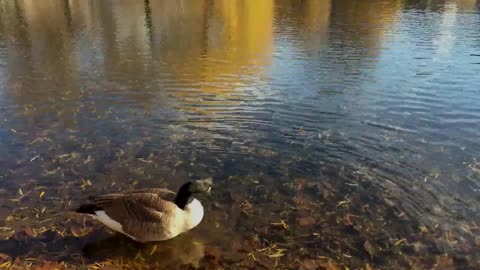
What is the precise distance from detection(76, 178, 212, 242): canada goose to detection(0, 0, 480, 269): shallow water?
0.38 m

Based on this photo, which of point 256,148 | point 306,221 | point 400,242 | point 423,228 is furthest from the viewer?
point 256,148

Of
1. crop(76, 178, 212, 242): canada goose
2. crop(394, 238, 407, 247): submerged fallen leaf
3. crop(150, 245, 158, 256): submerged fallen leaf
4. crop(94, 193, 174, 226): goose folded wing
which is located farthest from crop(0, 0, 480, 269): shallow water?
crop(94, 193, 174, 226): goose folded wing

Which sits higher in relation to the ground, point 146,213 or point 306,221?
point 146,213

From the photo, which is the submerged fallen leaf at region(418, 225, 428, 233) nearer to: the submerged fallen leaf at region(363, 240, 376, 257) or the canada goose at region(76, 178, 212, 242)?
the submerged fallen leaf at region(363, 240, 376, 257)

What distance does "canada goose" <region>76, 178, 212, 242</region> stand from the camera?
20.9 feet

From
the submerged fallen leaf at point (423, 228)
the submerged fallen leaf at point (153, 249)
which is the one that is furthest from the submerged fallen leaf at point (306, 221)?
the submerged fallen leaf at point (153, 249)

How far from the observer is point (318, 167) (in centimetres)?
910

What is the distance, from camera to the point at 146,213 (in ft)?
21.0

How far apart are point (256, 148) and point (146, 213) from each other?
4.05 metres

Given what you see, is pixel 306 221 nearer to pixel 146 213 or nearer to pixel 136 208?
pixel 146 213

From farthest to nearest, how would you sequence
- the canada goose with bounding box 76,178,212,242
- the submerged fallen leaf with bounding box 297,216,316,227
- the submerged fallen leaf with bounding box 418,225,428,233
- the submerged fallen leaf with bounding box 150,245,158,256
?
the submerged fallen leaf with bounding box 297,216,316,227 < the submerged fallen leaf with bounding box 418,225,428,233 < the submerged fallen leaf with bounding box 150,245,158,256 < the canada goose with bounding box 76,178,212,242

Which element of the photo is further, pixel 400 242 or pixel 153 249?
pixel 400 242

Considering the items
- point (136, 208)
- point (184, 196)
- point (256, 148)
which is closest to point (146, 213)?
point (136, 208)

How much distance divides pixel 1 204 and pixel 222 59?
42.8 ft
